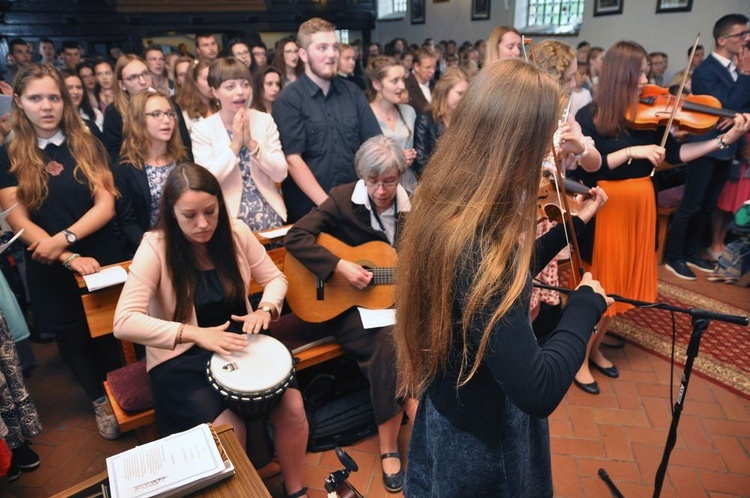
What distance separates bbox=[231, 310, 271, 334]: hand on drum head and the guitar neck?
60 cm

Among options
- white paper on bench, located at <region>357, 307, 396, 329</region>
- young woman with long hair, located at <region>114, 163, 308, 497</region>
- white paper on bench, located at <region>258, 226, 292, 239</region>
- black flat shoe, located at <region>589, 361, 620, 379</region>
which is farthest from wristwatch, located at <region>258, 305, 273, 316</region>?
black flat shoe, located at <region>589, 361, 620, 379</region>

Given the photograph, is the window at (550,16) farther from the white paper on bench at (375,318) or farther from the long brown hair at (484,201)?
the long brown hair at (484,201)

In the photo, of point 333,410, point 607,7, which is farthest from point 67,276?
point 607,7

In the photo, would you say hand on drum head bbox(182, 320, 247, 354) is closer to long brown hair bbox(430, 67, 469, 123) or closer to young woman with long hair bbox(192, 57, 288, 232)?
young woman with long hair bbox(192, 57, 288, 232)

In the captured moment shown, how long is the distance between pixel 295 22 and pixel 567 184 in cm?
1427

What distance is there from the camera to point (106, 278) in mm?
2592

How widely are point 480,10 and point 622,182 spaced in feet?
37.3

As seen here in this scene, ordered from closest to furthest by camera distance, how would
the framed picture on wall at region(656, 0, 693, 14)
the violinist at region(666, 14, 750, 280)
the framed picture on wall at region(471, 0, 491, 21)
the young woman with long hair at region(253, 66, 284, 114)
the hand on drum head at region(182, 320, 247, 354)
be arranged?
the hand on drum head at region(182, 320, 247, 354)
the violinist at region(666, 14, 750, 280)
the young woman with long hair at region(253, 66, 284, 114)
the framed picture on wall at region(656, 0, 693, 14)
the framed picture on wall at region(471, 0, 491, 21)

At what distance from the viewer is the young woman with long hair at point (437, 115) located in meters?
3.98

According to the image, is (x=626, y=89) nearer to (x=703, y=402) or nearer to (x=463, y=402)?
(x=703, y=402)

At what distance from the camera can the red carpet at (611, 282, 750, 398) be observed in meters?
3.37

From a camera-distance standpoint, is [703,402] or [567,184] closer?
[567,184]

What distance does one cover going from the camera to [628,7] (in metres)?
9.34

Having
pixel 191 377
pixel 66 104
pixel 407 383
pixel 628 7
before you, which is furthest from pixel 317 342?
pixel 628 7
